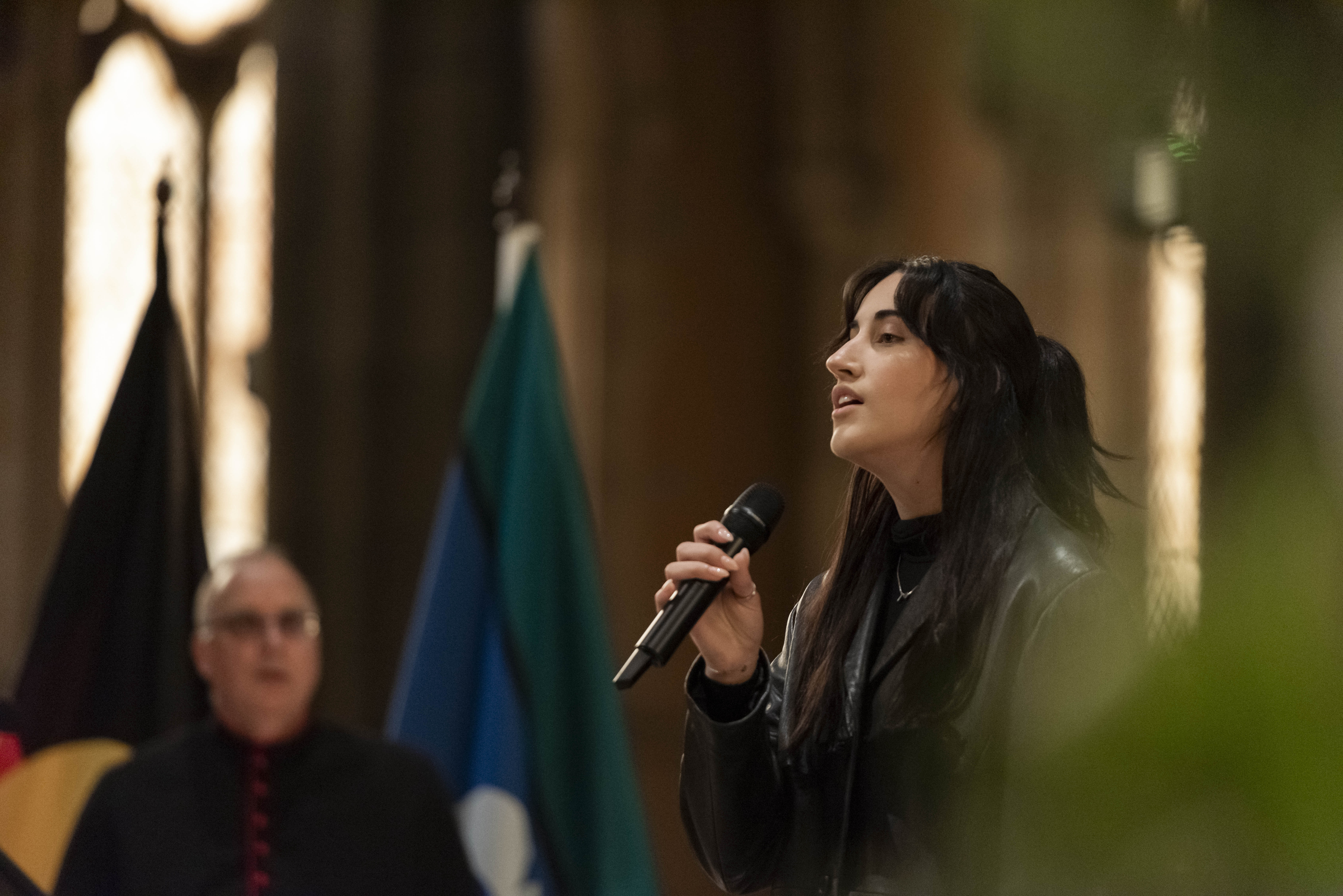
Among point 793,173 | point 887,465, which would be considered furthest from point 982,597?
point 793,173

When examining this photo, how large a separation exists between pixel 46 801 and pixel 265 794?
0.50 m

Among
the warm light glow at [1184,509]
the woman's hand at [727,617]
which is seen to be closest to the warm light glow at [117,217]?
the woman's hand at [727,617]

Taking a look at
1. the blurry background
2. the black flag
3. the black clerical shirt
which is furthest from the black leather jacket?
the blurry background

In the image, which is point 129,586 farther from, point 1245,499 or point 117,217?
point 117,217

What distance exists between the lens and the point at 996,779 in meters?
1.43

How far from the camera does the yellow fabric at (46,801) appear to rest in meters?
3.41

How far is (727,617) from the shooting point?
5.78 ft

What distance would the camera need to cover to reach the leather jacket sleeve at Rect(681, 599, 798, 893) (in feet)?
5.69

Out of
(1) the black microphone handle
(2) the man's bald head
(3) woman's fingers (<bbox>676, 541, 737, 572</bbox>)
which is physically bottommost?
(2) the man's bald head

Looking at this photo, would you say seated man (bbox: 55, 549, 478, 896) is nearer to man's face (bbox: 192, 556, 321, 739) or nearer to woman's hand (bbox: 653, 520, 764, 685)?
man's face (bbox: 192, 556, 321, 739)

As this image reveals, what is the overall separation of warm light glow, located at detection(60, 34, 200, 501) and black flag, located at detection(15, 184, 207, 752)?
3.91m

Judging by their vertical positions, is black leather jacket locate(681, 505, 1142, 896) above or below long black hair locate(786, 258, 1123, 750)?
below

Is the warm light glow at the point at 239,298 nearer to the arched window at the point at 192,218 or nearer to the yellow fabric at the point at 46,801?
the arched window at the point at 192,218

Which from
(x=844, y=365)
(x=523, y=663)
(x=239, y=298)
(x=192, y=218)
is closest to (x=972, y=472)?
(x=844, y=365)
